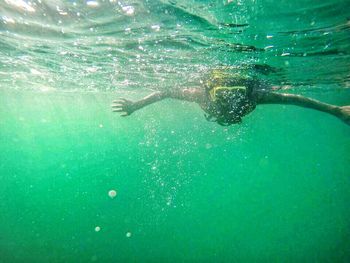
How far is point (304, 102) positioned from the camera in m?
8.38

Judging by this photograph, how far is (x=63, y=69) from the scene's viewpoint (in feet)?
63.7

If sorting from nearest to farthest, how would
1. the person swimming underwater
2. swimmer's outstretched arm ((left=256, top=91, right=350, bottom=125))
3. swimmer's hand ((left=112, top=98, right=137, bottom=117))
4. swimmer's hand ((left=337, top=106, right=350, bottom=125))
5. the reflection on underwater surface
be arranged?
swimmer's hand ((left=337, top=106, right=350, bottom=125)) → swimmer's outstretched arm ((left=256, top=91, right=350, bottom=125)) → the reflection on underwater surface → the person swimming underwater → swimmer's hand ((left=112, top=98, right=137, bottom=117))

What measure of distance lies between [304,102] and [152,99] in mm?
5020

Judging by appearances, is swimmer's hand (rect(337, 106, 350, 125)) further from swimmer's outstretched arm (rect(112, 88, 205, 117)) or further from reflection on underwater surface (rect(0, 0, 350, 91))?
swimmer's outstretched arm (rect(112, 88, 205, 117))

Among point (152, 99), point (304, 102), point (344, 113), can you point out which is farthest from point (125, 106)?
point (344, 113)

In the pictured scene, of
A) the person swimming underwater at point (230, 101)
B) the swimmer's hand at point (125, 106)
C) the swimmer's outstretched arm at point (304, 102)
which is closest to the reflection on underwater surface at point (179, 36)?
the person swimming underwater at point (230, 101)

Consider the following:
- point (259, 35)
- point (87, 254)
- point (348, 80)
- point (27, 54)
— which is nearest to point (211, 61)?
point (259, 35)

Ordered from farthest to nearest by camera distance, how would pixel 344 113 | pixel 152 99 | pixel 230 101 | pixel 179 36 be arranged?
pixel 179 36, pixel 152 99, pixel 230 101, pixel 344 113

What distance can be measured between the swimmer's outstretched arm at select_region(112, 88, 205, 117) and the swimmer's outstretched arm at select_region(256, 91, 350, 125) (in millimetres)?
2390

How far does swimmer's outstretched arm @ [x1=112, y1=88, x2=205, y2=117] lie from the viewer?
8.24 metres

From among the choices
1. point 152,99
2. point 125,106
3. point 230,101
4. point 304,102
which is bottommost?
point 304,102

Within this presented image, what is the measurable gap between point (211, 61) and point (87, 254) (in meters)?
20.6

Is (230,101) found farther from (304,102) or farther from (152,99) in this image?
(152,99)

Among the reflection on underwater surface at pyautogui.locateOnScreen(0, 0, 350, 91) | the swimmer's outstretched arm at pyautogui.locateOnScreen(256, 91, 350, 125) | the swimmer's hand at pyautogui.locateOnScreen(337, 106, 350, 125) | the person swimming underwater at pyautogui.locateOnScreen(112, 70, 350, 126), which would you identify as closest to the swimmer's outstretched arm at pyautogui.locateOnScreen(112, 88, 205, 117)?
the person swimming underwater at pyautogui.locateOnScreen(112, 70, 350, 126)
